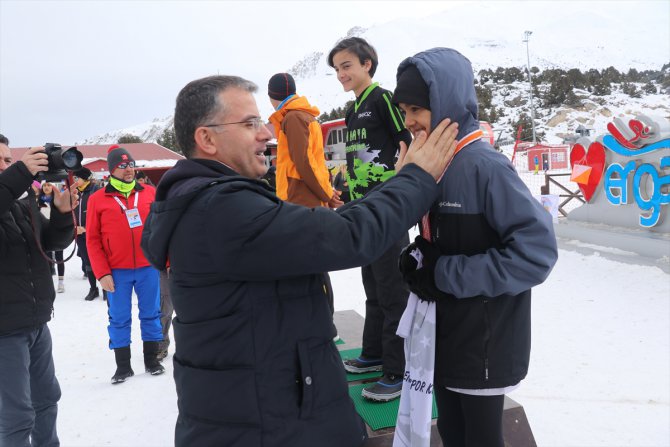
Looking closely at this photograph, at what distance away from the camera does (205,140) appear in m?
1.57

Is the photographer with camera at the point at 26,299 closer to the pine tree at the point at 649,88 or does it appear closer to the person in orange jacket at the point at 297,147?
the person in orange jacket at the point at 297,147

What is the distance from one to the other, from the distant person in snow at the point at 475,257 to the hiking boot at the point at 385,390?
933mm

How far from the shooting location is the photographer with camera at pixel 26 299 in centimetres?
254

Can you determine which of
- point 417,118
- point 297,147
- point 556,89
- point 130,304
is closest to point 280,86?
point 297,147

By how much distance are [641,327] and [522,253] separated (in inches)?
177

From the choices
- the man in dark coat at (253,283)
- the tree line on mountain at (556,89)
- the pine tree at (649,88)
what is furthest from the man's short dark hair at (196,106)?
the pine tree at (649,88)

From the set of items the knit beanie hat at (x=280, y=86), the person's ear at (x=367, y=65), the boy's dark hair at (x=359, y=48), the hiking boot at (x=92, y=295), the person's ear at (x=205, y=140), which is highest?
the boy's dark hair at (x=359, y=48)

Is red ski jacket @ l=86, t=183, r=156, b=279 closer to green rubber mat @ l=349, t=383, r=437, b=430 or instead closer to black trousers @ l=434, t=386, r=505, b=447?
green rubber mat @ l=349, t=383, r=437, b=430

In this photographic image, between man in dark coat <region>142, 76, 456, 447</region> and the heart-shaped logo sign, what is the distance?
30.4 ft

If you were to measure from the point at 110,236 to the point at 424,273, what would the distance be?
3834 mm

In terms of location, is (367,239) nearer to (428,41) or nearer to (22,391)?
(22,391)

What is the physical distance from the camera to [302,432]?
4.65 feet

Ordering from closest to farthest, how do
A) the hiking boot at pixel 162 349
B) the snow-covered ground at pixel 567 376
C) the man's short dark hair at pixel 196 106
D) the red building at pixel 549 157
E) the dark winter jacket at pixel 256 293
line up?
the dark winter jacket at pixel 256 293 → the man's short dark hair at pixel 196 106 → the snow-covered ground at pixel 567 376 → the hiking boot at pixel 162 349 → the red building at pixel 549 157

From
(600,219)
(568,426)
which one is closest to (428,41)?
(600,219)
